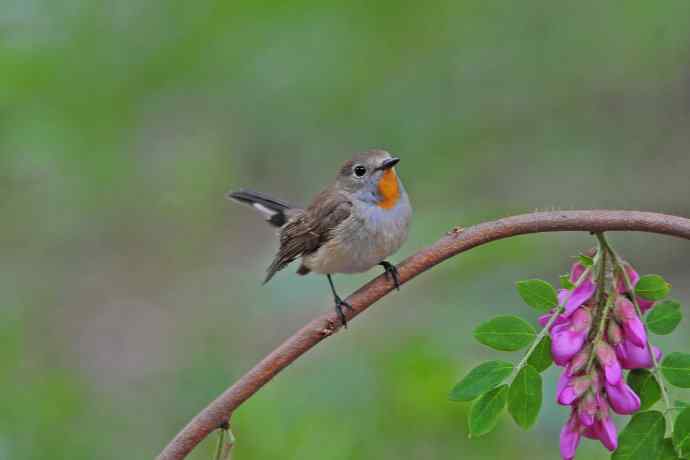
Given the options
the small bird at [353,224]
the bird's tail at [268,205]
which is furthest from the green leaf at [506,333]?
the bird's tail at [268,205]

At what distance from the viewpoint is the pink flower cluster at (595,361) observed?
6.32 ft

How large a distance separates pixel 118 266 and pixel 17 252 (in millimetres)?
1828

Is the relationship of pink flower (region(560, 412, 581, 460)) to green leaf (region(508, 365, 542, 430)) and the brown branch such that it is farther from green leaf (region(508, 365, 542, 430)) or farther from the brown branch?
the brown branch

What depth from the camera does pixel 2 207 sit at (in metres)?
6.41

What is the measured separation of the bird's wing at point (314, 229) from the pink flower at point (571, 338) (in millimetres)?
1868

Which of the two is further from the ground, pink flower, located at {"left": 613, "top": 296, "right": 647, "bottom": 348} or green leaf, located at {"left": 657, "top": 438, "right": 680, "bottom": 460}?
pink flower, located at {"left": 613, "top": 296, "right": 647, "bottom": 348}

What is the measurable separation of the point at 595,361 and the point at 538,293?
0.20 m

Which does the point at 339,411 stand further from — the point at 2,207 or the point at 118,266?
the point at 118,266

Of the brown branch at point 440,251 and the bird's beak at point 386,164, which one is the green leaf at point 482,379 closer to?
the brown branch at point 440,251

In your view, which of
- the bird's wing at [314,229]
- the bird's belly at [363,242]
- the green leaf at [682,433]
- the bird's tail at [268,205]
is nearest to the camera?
the green leaf at [682,433]

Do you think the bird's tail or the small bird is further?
the bird's tail

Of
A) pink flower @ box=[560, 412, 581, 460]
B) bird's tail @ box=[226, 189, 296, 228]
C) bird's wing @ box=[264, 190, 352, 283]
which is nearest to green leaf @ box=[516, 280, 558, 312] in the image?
pink flower @ box=[560, 412, 581, 460]

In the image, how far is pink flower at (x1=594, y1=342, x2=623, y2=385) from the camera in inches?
74.8

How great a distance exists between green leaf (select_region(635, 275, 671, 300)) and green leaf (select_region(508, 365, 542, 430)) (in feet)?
0.86
